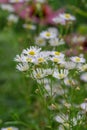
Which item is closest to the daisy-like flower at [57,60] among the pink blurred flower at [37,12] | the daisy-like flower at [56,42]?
the daisy-like flower at [56,42]

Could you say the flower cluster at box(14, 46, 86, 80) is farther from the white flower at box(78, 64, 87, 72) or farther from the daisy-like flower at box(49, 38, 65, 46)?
the daisy-like flower at box(49, 38, 65, 46)

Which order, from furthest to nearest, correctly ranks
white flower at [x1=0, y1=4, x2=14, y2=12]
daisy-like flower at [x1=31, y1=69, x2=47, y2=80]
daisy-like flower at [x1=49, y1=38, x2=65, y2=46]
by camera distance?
white flower at [x1=0, y1=4, x2=14, y2=12], daisy-like flower at [x1=49, y1=38, x2=65, y2=46], daisy-like flower at [x1=31, y1=69, x2=47, y2=80]

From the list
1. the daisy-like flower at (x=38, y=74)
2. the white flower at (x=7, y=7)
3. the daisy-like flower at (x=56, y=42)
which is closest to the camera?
the daisy-like flower at (x=38, y=74)

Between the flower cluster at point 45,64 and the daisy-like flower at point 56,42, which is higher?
the daisy-like flower at point 56,42

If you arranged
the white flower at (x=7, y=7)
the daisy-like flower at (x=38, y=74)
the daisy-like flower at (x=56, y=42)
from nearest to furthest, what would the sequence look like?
the daisy-like flower at (x=38, y=74) → the daisy-like flower at (x=56, y=42) → the white flower at (x=7, y=7)

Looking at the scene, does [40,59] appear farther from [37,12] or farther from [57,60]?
[37,12]

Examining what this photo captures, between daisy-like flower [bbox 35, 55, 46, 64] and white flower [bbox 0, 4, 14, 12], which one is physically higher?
white flower [bbox 0, 4, 14, 12]

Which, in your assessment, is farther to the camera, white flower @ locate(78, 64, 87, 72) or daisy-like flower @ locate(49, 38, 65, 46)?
daisy-like flower @ locate(49, 38, 65, 46)

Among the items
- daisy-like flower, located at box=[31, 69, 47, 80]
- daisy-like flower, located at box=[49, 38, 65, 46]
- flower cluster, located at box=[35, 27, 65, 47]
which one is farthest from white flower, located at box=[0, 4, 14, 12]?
daisy-like flower, located at box=[31, 69, 47, 80]

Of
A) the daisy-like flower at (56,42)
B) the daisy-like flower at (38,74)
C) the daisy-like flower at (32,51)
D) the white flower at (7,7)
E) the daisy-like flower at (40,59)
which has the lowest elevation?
the daisy-like flower at (38,74)

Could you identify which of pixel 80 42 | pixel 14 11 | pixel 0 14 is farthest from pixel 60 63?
pixel 14 11

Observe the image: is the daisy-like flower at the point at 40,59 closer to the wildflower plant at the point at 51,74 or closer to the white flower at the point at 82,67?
the wildflower plant at the point at 51,74

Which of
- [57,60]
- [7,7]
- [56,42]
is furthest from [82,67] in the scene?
[7,7]
